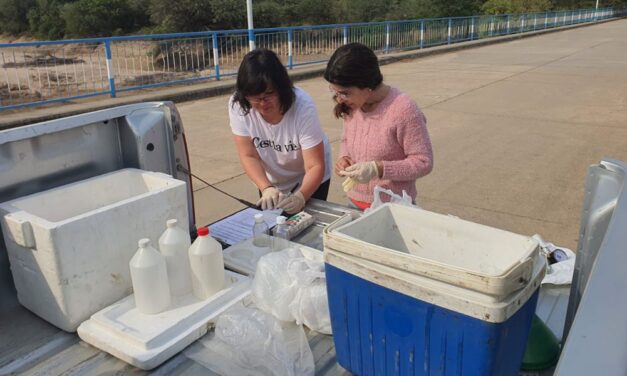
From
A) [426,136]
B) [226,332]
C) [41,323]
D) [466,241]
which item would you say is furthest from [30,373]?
[426,136]

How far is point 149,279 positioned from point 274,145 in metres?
1.08

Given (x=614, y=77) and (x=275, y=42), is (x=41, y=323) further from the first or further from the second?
(x=614, y=77)

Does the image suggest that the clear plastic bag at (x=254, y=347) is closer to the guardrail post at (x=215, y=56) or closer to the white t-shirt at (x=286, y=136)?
the white t-shirt at (x=286, y=136)

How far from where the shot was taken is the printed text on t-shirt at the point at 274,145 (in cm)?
242

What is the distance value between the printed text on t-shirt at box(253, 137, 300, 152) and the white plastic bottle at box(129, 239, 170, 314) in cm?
100

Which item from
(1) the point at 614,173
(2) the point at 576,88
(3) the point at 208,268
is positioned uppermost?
(1) the point at 614,173

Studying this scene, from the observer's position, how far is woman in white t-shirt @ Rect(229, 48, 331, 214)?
215 cm

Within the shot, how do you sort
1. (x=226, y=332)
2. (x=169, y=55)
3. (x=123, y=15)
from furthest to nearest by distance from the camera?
(x=123, y=15), (x=169, y=55), (x=226, y=332)

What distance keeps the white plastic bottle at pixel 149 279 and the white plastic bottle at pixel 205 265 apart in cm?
9

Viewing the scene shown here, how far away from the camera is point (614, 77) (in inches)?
458

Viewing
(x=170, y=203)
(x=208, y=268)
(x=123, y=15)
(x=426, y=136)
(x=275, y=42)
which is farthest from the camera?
(x=123, y=15)

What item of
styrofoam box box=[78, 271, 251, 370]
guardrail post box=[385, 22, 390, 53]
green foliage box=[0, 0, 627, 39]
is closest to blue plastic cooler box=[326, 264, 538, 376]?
styrofoam box box=[78, 271, 251, 370]

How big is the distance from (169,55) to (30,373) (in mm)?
10427

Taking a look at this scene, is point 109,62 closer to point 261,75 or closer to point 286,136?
point 286,136
